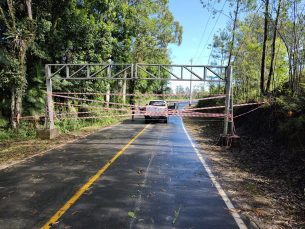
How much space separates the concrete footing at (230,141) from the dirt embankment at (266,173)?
0.25 metres

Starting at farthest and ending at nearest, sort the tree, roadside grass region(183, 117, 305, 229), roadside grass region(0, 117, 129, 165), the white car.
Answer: the white car < the tree < roadside grass region(0, 117, 129, 165) < roadside grass region(183, 117, 305, 229)

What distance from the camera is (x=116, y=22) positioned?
19.6 meters

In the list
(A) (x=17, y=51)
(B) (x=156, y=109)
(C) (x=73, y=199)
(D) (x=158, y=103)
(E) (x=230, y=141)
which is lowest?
(C) (x=73, y=199)

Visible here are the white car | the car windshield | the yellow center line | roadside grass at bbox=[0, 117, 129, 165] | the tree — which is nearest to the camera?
the yellow center line

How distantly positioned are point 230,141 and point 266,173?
11.1 ft

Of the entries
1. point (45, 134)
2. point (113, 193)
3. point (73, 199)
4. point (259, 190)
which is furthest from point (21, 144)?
point (259, 190)

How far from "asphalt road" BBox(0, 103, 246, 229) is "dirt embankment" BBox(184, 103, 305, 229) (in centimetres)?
53

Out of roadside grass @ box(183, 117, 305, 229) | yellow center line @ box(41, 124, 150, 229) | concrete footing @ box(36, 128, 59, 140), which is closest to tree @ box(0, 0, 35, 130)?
concrete footing @ box(36, 128, 59, 140)

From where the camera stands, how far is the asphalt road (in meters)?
3.47

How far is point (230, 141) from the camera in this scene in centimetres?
950

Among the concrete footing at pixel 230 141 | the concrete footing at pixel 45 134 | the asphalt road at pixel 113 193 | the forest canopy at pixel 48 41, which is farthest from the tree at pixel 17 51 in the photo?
Answer: the concrete footing at pixel 230 141

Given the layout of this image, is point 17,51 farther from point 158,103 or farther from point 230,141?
A: point 230,141

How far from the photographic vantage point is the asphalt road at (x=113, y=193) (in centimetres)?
347

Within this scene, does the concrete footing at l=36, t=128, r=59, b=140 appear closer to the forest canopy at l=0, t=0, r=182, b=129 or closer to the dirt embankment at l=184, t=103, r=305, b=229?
the forest canopy at l=0, t=0, r=182, b=129
